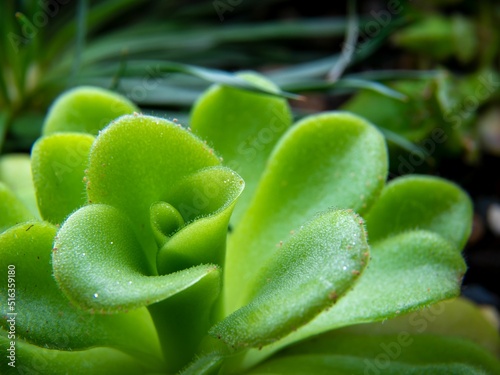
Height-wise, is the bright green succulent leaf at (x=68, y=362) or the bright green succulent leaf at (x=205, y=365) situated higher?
the bright green succulent leaf at (x=205, y=365)

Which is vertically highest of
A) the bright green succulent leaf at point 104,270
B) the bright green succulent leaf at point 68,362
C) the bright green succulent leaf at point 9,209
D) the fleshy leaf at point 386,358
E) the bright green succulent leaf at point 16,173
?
the bright green succulent leaf at point 104,270

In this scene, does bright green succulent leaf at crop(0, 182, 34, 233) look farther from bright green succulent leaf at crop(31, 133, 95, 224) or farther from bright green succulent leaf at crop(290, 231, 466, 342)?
bright green succulent leaf at crop(290, 231, 466, 342)

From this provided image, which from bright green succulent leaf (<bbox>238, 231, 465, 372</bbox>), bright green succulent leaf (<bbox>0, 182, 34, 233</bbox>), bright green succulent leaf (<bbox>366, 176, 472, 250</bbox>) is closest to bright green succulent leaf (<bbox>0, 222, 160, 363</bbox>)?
bright green succulent leaf (<bbox>0, 182, 34, 233</bbox>)

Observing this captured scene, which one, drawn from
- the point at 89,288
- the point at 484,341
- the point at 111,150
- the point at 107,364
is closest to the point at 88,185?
the point at 111,150

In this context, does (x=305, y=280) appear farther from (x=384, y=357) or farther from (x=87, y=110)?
(x=87, y=110)

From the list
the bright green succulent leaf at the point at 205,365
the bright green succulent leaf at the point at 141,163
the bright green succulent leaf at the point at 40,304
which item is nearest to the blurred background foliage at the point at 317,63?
the bright green succulent leaf at the point at 141,163

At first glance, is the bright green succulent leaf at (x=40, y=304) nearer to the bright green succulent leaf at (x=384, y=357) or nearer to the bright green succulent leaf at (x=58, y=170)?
the bright green succulent leaf at (x=58, y=170)

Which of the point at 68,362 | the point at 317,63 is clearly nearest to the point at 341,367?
the point at 68,362
